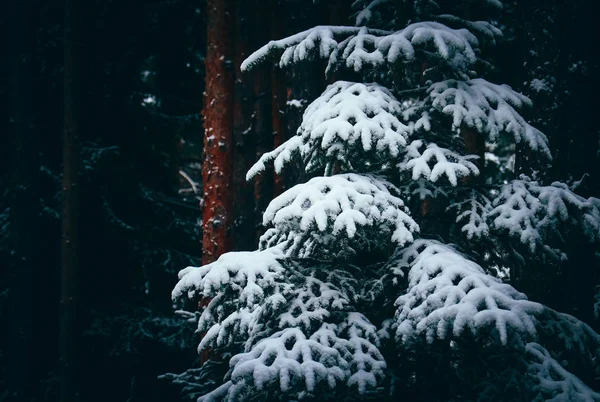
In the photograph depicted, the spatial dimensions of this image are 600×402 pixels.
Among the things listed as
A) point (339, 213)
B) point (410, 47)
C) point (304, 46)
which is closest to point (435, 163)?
point (410, 47)

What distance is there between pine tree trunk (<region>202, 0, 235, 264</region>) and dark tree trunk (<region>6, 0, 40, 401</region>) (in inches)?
181

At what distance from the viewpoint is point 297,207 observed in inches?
119

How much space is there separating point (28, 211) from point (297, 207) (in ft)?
25.0

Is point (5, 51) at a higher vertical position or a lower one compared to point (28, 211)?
higher

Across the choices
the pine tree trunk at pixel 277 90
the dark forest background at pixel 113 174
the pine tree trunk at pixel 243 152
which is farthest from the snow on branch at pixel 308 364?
the pine tree trunk at pixel 277 90

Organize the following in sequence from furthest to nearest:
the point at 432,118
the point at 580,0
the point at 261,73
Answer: the point at 261,73, the point at 580,0, the point at 432,118

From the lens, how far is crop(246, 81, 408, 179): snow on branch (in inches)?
124

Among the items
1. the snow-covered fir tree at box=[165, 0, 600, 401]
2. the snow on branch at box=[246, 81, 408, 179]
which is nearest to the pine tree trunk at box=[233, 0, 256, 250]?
the snow-covered fir tree at box=[165, 0, 600, 401]

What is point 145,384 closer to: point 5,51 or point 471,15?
point 5,51

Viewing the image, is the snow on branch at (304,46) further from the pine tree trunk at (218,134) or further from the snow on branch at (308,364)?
the pine tree trunk at (218,134)

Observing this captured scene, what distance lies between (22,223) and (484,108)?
847 centimetres

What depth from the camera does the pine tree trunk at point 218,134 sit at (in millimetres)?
6031

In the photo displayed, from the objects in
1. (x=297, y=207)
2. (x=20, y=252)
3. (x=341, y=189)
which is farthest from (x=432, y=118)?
(x=20, y=252)

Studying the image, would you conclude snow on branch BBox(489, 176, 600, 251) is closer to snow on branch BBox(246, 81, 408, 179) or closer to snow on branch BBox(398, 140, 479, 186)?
snow on branch BBox(398, 140, 479, 186)
